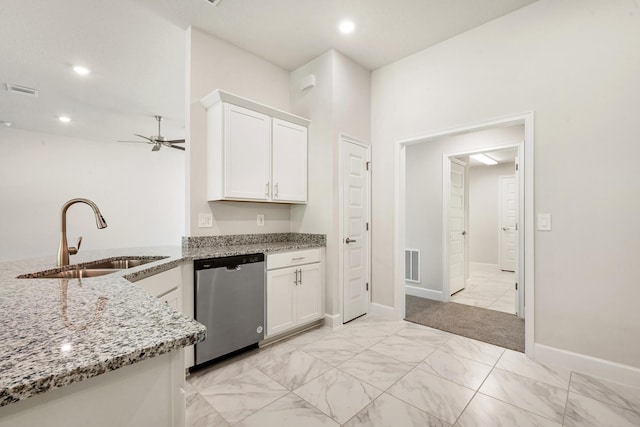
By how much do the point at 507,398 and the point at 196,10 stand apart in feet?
12.5

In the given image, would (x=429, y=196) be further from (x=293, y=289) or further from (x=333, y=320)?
(x=293, y=289)

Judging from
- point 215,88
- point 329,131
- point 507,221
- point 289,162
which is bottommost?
point 507,221

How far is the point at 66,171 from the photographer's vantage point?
18.2 ft

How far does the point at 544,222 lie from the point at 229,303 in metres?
2.66

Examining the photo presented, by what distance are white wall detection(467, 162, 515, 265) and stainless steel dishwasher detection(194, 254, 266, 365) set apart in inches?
223

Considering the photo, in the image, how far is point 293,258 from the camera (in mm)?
2742

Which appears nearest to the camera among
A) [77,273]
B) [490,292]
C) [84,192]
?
[77,273]

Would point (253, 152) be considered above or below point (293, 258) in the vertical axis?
above

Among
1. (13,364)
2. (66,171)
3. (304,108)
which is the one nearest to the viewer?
(13,364)

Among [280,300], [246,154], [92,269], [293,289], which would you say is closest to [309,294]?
[293,289]

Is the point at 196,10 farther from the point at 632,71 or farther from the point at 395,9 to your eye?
the point at 632,71

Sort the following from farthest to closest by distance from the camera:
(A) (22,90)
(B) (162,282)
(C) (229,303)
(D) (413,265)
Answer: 1. (D) (413,265)
2. (A) (22,90)
3. (C) (229,303)
4. (B) (162,282)

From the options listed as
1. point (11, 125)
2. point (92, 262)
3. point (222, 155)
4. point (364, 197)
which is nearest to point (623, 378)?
point (364, 197)

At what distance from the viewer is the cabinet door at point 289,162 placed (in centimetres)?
296
